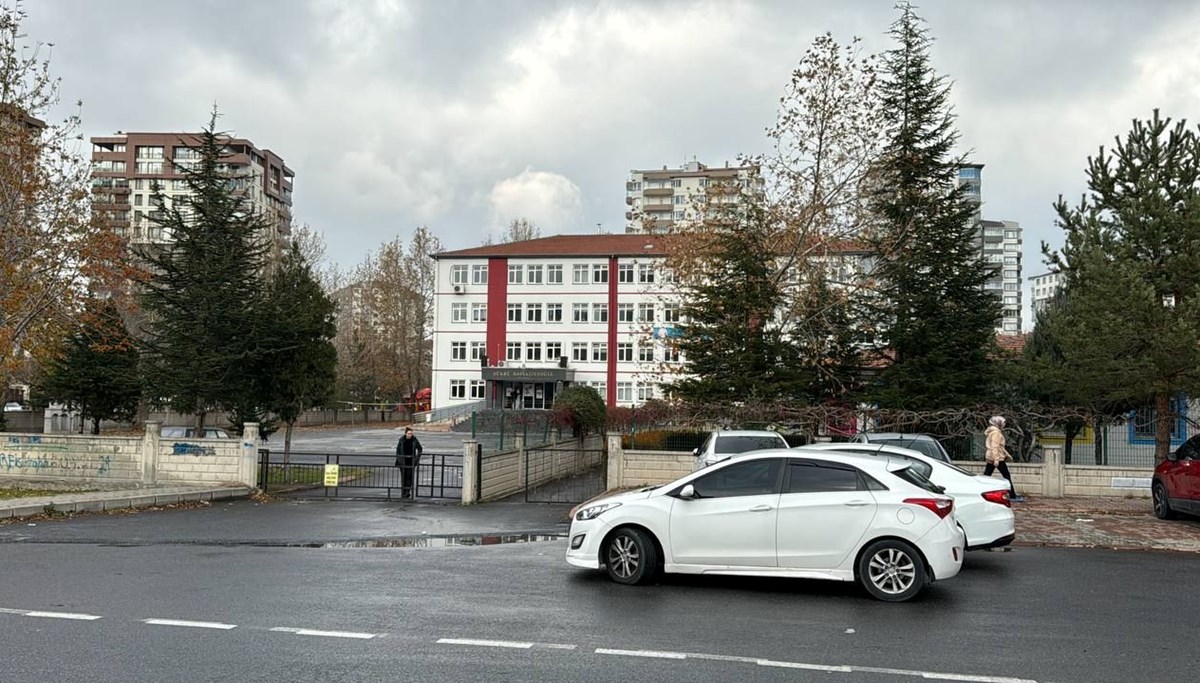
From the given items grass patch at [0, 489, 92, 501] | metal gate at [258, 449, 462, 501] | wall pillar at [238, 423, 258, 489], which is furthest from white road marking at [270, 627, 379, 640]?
wall pillar at [238, 423, 258, 489]

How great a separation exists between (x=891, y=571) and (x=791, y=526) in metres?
1.05

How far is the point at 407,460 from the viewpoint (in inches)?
853

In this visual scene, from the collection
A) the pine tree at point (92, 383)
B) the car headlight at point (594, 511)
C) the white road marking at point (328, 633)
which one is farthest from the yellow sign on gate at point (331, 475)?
the pine tree at point (92, 383)

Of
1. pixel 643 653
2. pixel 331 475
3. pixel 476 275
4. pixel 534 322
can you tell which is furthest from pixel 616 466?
pixel 476 275

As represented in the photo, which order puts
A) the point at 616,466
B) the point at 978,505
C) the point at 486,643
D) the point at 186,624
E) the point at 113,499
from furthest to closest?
1. the point at 616,466
2. the point at 113,499
3. the point at 978,505
4. the point at 186,624
5. the point at 486,643

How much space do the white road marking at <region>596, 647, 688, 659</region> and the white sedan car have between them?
8.73ft

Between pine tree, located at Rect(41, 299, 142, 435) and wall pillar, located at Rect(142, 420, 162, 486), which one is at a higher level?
pine tree, located at Rect(41, 299, 142, 435)

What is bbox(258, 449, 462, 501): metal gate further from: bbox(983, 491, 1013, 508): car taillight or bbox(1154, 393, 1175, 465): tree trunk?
bbox(1154, 393, 1175, 465): tree trunk

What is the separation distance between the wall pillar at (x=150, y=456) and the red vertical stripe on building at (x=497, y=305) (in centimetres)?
4589

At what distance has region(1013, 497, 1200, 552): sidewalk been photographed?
14.0m

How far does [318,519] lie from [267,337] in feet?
43.3

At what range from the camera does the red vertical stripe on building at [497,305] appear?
68.2 metres

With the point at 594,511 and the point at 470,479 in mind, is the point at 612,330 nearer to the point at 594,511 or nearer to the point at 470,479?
the point at 470,479

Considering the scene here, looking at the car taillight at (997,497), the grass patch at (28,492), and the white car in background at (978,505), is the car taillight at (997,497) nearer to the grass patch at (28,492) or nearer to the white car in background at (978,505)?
the white car in background at (978,505)
